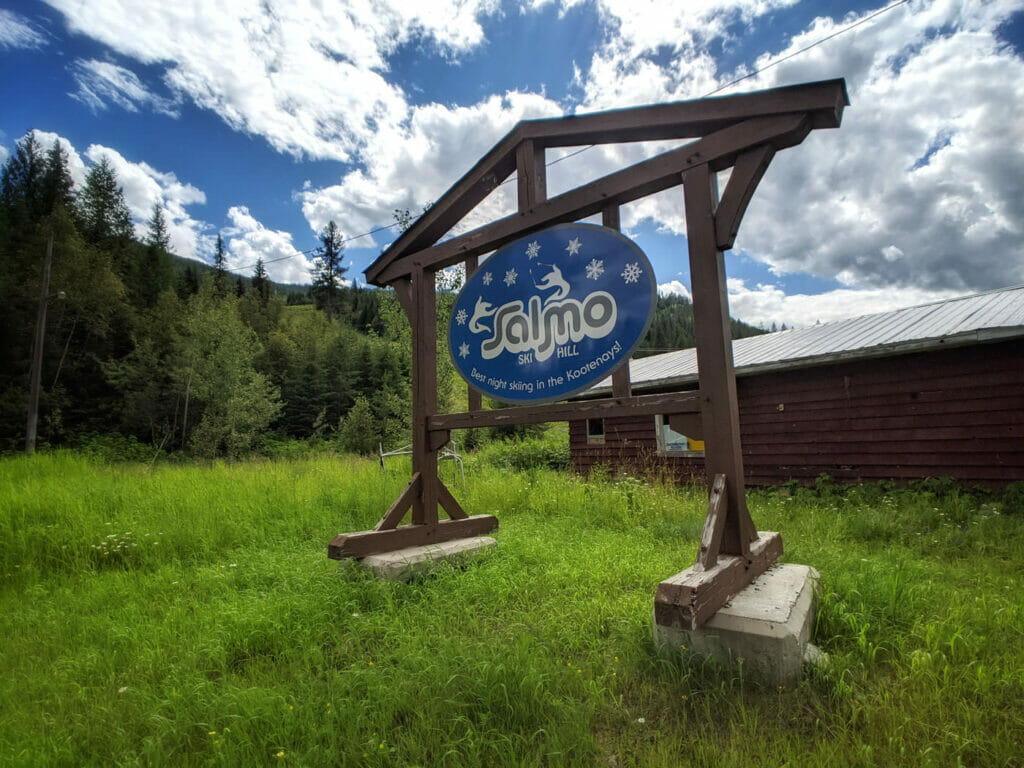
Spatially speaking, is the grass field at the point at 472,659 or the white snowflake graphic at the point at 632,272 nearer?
the grass field at the point at 472,659

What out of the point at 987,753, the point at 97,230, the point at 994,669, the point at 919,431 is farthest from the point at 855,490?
the point at 97,230

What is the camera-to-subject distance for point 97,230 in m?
31.8

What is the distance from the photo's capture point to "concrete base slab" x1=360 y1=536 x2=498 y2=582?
338 cm

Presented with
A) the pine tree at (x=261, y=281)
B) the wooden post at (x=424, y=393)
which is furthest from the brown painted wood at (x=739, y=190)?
the pine tree at (x=261, y=281)

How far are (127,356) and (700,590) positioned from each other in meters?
35.7

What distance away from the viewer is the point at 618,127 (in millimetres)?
3080

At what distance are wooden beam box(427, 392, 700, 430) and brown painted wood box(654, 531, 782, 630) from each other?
0.80m

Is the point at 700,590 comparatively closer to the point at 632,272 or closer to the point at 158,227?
the point at 632,272

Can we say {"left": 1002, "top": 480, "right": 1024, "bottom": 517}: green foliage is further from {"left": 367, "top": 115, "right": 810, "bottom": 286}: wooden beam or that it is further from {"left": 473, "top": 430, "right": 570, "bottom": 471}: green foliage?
{"left": 473, "top": 430, "right": 570, "bottom": 471}: green foliage

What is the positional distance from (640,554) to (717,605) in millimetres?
1951

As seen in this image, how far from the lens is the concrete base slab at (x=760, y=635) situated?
2.09 meters

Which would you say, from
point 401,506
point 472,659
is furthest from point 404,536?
point 472,659

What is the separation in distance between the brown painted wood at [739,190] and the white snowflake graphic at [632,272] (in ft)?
1.42

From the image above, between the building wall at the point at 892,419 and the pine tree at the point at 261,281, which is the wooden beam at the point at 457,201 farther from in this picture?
the pine tree at the point at 261,281
